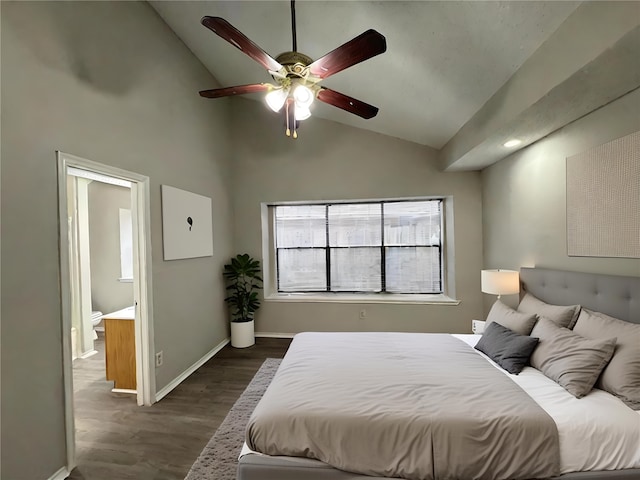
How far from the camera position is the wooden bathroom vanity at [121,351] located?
9.47 ft

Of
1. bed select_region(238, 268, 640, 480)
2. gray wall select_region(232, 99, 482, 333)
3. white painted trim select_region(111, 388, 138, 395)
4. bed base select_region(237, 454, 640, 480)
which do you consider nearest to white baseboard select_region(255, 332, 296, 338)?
gray wall select_region(232, 99, 482, 333)

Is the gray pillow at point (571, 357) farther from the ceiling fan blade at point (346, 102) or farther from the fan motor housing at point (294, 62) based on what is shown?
the fan motor housing at point (294, 62)

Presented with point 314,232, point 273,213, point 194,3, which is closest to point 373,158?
point 314,232

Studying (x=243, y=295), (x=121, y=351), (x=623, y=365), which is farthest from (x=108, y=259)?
(x=623, y=365)

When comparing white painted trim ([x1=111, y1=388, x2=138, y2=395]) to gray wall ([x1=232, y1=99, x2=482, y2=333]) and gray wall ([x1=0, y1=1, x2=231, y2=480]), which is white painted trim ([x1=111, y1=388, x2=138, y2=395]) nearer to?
gray wall ([x1=0, y1=1, x2=231, y2=480])

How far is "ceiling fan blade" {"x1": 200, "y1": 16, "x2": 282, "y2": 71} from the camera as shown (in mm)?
1464

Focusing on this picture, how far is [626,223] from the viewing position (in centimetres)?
194

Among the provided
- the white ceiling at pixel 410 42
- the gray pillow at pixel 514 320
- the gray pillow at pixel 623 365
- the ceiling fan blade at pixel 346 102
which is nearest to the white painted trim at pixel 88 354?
the white ceiling at pixel 410 42

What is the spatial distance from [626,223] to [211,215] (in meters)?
4.00

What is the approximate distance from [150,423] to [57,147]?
224 centimetres

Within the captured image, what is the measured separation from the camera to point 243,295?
4.29 m

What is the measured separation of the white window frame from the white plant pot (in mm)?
548

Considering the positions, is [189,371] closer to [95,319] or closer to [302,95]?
[95,319]

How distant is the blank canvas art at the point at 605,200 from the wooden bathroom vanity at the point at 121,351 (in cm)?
405
